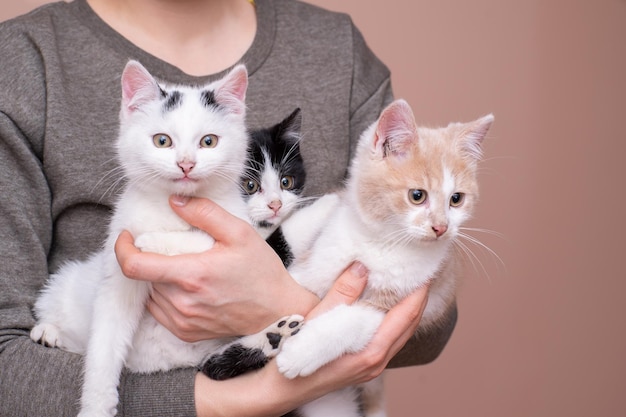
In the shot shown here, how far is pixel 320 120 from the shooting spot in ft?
6.18

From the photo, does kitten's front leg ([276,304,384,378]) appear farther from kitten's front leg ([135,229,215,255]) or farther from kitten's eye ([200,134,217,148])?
kitten's eye ([200,134,217,148])

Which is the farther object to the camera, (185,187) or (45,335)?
(45,335)

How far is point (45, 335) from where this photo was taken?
5.01 feet

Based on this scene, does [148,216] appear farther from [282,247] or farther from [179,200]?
[282,247]

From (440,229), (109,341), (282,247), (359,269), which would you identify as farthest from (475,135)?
(109,341)

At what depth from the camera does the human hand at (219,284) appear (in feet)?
4.57

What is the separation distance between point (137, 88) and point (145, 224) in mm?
299

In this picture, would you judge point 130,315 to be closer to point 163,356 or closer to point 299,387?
point 163,356

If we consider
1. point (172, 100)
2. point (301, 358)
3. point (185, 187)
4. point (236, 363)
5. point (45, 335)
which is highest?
point (172, 100)

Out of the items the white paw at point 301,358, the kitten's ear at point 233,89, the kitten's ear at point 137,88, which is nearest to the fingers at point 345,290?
the white paw at point 301,358

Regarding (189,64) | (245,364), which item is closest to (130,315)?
(245,364)

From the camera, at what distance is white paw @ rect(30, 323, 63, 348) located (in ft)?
5.01

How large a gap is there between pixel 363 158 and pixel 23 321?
88 centimetres

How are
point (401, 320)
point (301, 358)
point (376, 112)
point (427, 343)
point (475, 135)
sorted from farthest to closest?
point (376, 112) < point (427, 343) < point (475, 135) < point (401, 320) < point (301, 358)
